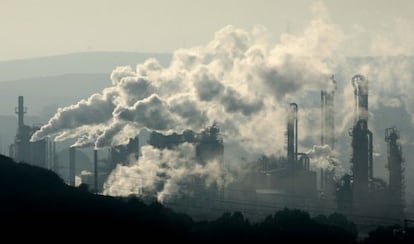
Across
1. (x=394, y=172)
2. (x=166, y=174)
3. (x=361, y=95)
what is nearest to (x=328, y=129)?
(x=361, y=95)

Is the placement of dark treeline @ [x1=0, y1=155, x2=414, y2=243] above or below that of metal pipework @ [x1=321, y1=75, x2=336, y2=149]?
below

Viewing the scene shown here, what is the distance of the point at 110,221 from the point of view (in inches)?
2756

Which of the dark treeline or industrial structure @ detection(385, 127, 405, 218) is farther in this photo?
industrial structure @ detection(385, 127, 405, 218)

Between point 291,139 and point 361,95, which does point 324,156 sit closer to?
point 291,139

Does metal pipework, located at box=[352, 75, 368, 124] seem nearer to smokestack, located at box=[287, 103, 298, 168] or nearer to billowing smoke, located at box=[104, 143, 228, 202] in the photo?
smokestack, located at box=[287, 103, 298, 168]

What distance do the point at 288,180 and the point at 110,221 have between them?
7097cm

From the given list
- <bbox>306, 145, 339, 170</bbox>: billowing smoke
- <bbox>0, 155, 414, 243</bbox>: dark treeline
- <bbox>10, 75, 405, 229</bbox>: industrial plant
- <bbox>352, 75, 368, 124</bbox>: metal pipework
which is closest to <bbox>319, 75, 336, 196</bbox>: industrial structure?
<bbox>10, 75, 405, 229</bbox>: industrial plant

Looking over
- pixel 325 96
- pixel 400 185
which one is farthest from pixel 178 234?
pixel 325 96

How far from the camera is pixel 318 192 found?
141500mm

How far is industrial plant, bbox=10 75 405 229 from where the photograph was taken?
120 meters

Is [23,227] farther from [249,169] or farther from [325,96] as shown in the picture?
[325,96]

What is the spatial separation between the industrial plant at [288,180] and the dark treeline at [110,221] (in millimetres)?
29706

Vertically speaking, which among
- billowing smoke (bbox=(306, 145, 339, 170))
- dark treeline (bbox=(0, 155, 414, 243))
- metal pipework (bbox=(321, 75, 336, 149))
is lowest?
dark treeline (bbox=(0, 155, 414, 243))

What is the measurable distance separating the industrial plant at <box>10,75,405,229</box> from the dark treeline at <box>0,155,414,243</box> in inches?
1170
